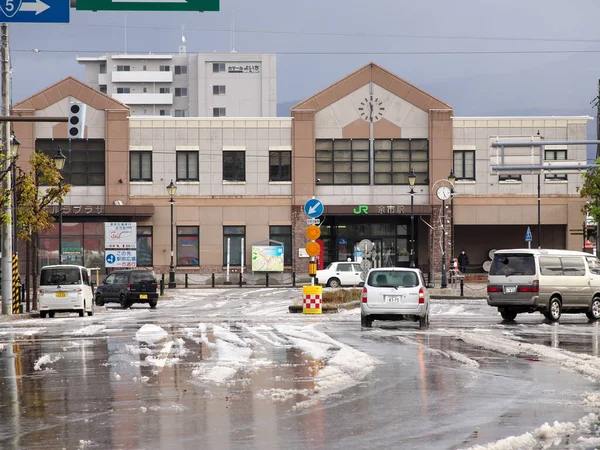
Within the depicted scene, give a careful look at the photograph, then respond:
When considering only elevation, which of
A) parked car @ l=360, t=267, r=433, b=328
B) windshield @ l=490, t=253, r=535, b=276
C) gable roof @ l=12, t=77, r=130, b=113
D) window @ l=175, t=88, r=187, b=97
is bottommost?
parked car @ l=360, t=267, r=433, b=328

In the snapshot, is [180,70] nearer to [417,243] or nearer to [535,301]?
[417,243]

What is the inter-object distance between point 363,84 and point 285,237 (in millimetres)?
11081

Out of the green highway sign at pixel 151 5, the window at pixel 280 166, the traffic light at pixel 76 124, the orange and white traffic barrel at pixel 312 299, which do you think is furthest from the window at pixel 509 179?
the green highway sign at pixel 151 5

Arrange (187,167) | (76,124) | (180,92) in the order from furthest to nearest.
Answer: (180,92) < (187,167) < (76,124)

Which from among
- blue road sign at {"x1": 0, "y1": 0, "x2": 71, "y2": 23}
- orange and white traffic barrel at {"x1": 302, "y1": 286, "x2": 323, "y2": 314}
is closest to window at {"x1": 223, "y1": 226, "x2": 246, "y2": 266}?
orange and white traffic barrel at {"x1": 302, "y1": 286, "x2": 323, "y2": 314}

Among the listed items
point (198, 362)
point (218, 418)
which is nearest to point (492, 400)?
point (218, 418)

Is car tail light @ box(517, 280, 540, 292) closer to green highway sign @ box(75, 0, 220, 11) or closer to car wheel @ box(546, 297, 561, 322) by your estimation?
car wheel @ box(546, 297, 561, 322)

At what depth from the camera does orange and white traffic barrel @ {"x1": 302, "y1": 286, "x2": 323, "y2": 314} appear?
33925mm

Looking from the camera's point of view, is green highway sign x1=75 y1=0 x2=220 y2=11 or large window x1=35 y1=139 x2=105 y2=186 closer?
green highway sign x1=75 y1=0 x2=220 y2=11

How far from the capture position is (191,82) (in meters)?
140

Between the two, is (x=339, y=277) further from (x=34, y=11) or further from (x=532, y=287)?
(x=34, y=11)

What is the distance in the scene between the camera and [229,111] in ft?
434

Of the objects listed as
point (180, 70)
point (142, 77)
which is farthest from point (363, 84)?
point (142, 77)

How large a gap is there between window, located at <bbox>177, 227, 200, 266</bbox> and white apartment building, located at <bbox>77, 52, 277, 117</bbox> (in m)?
58.3
